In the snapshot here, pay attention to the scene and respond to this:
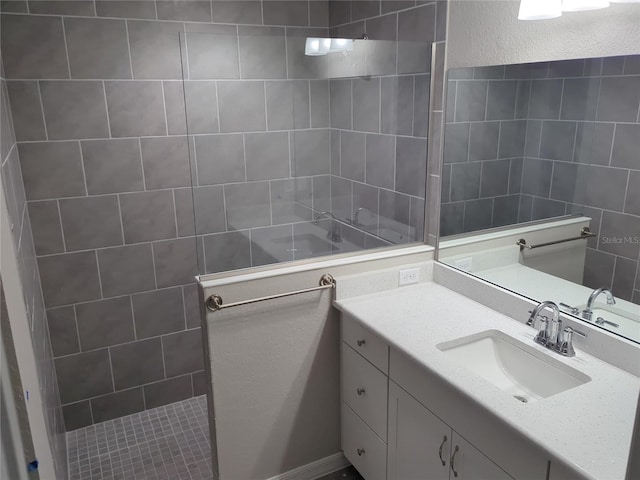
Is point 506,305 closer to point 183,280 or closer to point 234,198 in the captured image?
point 234,198

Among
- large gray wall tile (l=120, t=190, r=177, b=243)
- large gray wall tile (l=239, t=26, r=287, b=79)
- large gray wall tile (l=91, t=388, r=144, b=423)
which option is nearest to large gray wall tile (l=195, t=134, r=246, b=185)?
large gray wall tile (l=239, t=26, r=287, b=79)

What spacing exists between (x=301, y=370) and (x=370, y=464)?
20.0 inches

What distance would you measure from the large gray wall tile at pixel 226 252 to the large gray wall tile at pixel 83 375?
1.21m

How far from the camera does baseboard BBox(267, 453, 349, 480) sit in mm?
2344

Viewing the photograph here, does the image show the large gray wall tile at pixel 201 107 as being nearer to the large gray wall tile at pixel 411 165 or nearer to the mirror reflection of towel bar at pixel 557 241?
the large gray wall tile at pixel 411 165

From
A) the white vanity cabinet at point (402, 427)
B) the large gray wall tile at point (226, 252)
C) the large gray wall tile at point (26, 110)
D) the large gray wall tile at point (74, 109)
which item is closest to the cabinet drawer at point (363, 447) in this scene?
the white vanity cabinet at point (402, 427)

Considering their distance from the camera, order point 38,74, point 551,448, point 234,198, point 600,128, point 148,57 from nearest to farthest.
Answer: point 551,448 → point 600,128 → point 234,198 → point 38,74 → point 148,57

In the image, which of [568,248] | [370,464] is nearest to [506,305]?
[568,248]

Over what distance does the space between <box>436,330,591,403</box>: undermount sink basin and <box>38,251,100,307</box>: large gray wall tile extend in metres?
1.93

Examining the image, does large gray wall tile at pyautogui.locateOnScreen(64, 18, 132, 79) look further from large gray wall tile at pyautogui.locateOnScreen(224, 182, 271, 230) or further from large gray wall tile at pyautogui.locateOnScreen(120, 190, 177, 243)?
large gray wall tile at pyautogui.locateOnScreen(224, 182, 271, 230)

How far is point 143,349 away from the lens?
9.62 feet

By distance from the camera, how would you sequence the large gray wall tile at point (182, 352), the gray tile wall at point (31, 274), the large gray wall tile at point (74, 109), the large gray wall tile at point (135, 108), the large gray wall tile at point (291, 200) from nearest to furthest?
the gray tile wall at point (31, 274), the large gray wall tile at point (291, 200), the large gray wall tile at point (74, 109), the large gray wall tile at point (135, 108), the large gray wall tile at point (182, 352)

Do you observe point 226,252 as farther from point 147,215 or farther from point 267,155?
point 147,215

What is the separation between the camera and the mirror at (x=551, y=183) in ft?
5.29
